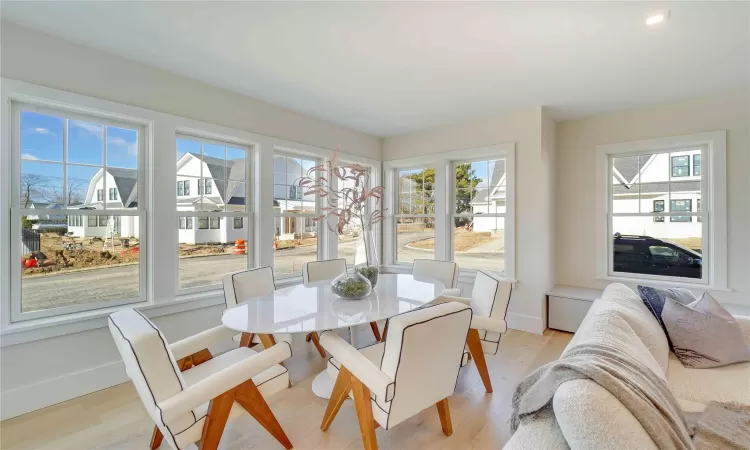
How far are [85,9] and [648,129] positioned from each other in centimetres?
501

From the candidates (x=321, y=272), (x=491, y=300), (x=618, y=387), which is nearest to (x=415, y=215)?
(x=321, y=272)

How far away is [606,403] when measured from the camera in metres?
0.94

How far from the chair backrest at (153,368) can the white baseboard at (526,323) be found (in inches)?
132

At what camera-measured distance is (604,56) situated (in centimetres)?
245

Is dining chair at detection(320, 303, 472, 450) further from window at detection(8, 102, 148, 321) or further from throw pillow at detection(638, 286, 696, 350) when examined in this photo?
window at detection(8, 102, 148, 321)

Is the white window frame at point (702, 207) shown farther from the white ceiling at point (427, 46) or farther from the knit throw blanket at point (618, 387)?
the knit throw blanket at point (618, 387)

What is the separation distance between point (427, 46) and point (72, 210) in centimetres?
285

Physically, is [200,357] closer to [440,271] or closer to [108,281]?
[108,281]

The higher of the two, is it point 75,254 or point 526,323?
point 75,254

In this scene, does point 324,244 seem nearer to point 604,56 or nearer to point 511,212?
point 511,212

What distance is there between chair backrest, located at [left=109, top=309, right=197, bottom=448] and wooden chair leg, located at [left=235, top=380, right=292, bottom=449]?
0.24 m

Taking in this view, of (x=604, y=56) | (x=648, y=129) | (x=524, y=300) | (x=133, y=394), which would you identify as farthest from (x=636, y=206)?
(x=133, y=394)

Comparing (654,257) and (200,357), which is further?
(654,257)

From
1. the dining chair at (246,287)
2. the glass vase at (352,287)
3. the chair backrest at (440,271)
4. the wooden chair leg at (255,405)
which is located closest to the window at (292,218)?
the dining chair at (246,287)
